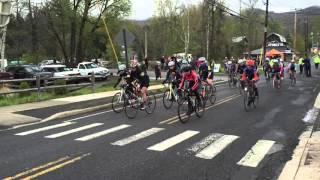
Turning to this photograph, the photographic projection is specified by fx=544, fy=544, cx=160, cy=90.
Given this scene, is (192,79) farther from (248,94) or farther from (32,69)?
(32,69)

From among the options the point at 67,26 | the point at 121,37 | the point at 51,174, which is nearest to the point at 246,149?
the point at 51,174

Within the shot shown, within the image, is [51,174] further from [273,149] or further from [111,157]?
[273,149]

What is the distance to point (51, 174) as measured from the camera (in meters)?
8.50

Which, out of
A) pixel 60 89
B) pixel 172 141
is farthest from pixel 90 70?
pixel 172 141

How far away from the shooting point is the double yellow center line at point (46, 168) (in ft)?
27.4

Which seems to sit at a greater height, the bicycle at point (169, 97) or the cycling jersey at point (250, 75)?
the cycling jersey at point (250, 75)

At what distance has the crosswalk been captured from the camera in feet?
34.4

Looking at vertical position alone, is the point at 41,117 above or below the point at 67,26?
below

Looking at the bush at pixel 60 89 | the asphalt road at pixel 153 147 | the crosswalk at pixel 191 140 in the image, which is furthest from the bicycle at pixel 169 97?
the bush at pixel 60 89

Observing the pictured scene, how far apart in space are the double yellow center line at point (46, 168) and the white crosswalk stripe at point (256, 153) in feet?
9.82

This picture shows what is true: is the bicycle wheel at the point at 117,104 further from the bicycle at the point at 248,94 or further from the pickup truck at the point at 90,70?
the pickup truck at the point at 90,70

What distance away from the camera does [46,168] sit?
8.95 metres

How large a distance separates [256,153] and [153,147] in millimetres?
2096

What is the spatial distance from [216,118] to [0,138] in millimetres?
6860
